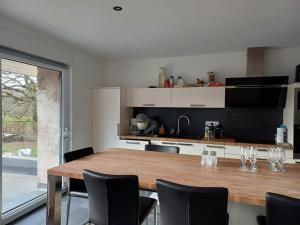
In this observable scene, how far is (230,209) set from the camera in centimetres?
183

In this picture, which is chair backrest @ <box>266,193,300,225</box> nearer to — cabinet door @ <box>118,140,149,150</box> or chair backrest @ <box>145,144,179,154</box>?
chair backrest @ <box>145,144,179,154</box>

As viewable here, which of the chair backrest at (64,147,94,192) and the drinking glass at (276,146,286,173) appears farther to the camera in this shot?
the chair backrest at (64,147,94,192)

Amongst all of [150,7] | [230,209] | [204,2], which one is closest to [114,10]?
[150,7]

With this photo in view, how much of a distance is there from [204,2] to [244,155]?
1.38m

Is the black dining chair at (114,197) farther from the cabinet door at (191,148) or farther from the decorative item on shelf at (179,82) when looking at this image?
the decorative item on shelf at (179,82)

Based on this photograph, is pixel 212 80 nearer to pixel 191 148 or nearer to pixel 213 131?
pixel 213 131

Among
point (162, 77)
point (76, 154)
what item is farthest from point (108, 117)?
point (76, 154)

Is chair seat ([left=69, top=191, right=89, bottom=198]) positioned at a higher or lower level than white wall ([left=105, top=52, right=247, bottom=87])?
lower

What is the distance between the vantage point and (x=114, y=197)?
1479mm

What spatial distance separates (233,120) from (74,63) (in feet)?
9.30

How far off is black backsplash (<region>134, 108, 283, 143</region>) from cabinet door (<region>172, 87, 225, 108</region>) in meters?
0.35

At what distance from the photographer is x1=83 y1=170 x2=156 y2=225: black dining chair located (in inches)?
56.7

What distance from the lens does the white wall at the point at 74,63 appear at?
101 inches

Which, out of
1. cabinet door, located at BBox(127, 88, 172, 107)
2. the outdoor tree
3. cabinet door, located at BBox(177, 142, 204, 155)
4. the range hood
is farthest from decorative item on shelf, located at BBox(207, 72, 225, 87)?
the outdoor tree
